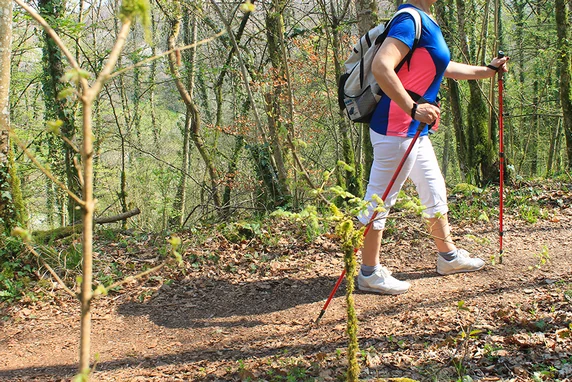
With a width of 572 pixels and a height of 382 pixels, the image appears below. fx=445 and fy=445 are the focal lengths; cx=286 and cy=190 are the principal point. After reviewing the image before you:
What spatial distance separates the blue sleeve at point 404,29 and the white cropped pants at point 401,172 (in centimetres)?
73

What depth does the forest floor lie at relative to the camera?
292 cm

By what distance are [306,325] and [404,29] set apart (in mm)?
2356

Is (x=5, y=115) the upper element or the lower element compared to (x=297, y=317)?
upper

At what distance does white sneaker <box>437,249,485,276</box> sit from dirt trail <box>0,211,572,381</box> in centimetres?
7

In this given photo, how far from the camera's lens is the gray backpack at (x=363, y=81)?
3.41 meters

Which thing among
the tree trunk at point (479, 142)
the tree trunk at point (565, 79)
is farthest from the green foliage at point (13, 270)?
the tree trunk at point (565, 79)

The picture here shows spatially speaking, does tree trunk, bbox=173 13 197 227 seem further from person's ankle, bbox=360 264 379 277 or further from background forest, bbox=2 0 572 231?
person's ankle, bbox=360 264 379 277

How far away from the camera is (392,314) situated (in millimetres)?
3572

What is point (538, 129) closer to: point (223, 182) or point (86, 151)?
point (223, 182)

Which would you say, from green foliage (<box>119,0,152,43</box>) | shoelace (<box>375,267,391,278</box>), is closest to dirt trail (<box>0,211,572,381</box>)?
shoelace (<box>375,267,391,278</box>)

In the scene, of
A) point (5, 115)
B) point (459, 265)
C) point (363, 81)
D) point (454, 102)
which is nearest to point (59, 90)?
point (5, 115)

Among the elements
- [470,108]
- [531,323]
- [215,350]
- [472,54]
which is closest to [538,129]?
[472,54]

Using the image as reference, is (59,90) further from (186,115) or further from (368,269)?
(186,115)

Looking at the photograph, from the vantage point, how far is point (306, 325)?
3.58 m
